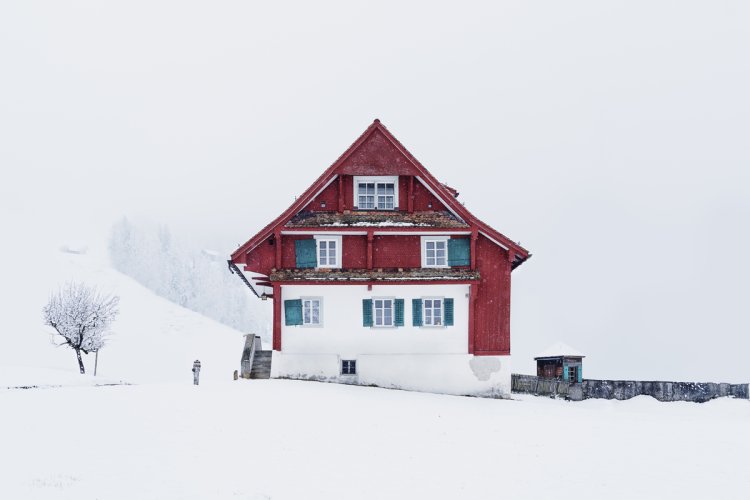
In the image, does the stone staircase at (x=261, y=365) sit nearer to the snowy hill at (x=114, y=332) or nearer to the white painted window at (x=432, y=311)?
the snowy hill at (x=114, y=332)

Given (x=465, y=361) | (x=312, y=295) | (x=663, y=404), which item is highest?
(x=312, y=295)

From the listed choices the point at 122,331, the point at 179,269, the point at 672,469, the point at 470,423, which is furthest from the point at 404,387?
the point at 179,269

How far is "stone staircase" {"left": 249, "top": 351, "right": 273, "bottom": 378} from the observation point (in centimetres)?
3238

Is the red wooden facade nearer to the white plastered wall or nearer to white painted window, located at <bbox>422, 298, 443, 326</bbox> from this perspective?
the white plastered wall

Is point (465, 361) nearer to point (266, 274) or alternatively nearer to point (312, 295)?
point (312, 295)

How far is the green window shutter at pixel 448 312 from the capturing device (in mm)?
31156

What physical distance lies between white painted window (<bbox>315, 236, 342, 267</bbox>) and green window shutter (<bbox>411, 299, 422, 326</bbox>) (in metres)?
3.95

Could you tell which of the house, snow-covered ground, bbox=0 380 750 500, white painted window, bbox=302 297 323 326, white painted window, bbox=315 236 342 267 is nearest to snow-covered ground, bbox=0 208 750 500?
snow-covered ground, bbox=0 380 750 500

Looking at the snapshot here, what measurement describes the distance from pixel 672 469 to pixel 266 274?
19.4m

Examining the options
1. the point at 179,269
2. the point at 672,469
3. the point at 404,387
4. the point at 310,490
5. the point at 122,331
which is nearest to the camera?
the point at 310,490

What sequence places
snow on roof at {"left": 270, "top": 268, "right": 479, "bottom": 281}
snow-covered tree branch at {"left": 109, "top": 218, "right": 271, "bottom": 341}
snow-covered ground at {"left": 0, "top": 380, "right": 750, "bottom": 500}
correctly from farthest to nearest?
1. snow-covered tree branch at {"left": 109, "top": 218, "right": 271, "bottom": 341}
2. snow on roof at {"left": 270, "top": 268, "right": 479, "bottom": 281}
3. snow-covered ground at {"left": 0, "top": 380, "right": 750, "bottom": 500}

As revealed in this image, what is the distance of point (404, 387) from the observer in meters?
30.7

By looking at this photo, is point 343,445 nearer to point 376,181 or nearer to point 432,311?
point 432,311

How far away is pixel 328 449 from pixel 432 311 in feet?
47.3
